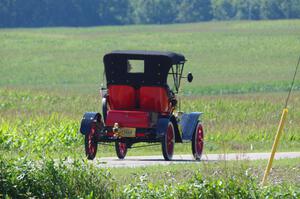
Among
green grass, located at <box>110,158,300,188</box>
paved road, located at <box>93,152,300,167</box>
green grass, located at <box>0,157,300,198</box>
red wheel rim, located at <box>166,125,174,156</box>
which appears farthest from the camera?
red wheel rim, located at <box>166,125,174,156</box>

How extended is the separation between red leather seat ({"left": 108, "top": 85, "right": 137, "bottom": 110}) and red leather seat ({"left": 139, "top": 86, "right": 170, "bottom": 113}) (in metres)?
0.18

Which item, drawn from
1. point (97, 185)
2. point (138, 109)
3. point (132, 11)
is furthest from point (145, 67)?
point (132, 11)

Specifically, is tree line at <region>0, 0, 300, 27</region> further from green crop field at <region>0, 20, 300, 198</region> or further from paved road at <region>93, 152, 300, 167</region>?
paved road at <region>93, 152, 300, 167</region>

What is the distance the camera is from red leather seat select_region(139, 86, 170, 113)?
21719 millimetres

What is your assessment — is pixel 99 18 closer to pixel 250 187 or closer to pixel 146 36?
pixel 146 36

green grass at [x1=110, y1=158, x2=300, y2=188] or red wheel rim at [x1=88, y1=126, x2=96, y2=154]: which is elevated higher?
green grass at [x1=110, y1=158, x2=300, y2=188]

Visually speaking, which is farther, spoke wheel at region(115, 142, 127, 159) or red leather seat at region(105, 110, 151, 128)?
spoke wheel at region(115, 142, 127, 159)

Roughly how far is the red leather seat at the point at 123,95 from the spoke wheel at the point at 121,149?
Result: 802 millimetres

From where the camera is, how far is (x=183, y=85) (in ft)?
183

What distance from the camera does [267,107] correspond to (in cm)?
3925

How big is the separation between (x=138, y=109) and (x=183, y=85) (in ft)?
112

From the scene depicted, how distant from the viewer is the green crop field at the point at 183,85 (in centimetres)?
2598

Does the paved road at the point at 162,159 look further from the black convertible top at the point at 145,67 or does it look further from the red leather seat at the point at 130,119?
the black convertible top at the point at 145,67

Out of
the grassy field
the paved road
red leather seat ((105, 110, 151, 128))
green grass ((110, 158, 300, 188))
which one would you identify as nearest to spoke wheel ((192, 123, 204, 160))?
the paved road
